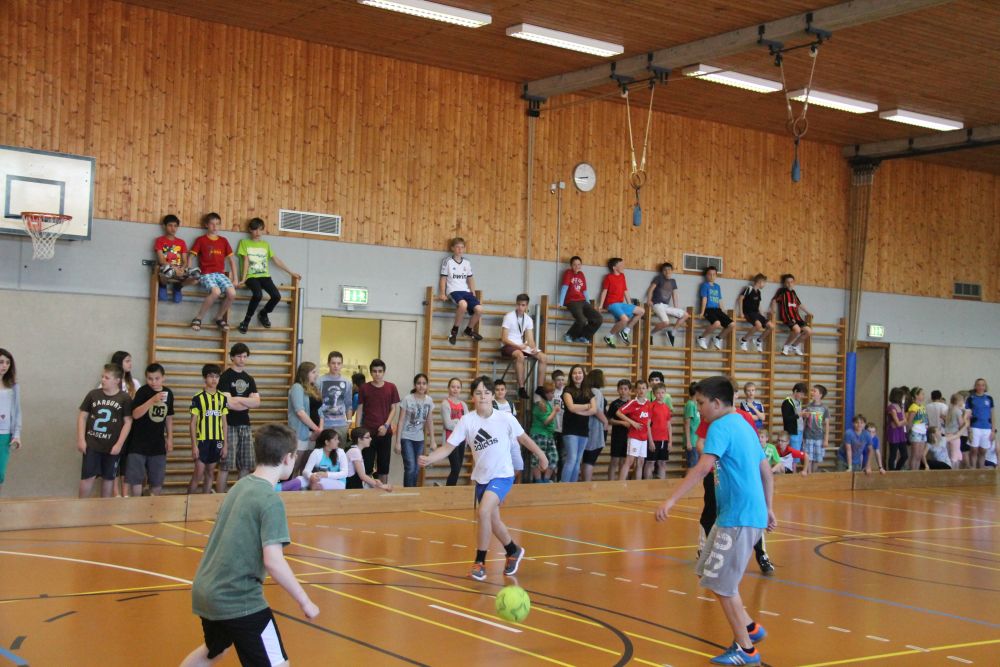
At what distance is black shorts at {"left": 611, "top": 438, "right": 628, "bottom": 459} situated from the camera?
16141 mm

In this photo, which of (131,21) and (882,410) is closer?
(131,21)

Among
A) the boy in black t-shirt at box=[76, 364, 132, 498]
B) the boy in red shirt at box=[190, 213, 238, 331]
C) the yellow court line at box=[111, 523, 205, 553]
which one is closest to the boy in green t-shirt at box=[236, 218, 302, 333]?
the boy in red shirt at box=[190, 213, 238, 331]

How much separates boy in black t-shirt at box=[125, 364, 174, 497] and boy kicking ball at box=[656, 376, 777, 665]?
7.17 m

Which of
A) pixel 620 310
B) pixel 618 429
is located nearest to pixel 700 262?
pixel 620 310

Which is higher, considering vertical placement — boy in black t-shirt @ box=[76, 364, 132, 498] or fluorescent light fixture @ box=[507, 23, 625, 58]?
fluorescent light fixture @ box=[507, 23, 625, 58]

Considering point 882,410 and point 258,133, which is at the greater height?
point 258,133

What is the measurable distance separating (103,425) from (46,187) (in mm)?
3249

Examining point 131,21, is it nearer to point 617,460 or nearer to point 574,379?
point 574,379

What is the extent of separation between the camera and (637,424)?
52.4ft

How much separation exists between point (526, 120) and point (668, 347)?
4.59 m

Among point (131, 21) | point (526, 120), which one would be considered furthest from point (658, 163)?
point (131, 21)

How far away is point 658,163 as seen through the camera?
1867 cm

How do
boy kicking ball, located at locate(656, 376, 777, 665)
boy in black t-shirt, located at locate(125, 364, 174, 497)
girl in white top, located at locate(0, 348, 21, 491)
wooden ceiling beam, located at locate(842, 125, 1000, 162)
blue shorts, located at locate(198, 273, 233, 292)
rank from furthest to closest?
1. wooden ceiling beam, located at locate(842, 125, 1000, 162)
2. blue shorts, located at locate(198, 273, 233, 292)
3. boy in black t-shirt, located at locate(125, 364, 174, 497)
4. girl in white top, located at locate(0, 348, 21, 491)
5. boy kicking ball, located at locate(656, 376, 777, 665)

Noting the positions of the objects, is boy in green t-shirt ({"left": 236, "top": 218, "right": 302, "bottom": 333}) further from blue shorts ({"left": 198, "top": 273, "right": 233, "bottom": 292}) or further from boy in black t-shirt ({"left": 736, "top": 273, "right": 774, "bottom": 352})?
boy in black t-shirt ({"left": 736, "top": 273, "right": 774, "bottom": 352})
